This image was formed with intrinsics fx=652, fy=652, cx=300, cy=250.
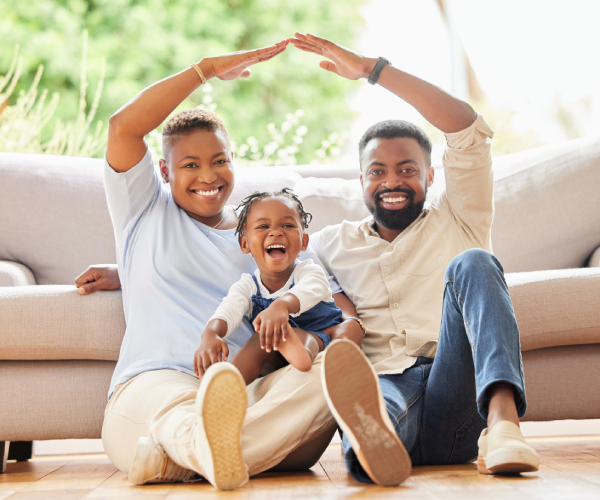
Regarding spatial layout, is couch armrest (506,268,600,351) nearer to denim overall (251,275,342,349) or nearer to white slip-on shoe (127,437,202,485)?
denim overall (251,275,342,349)

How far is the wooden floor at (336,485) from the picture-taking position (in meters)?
1.10

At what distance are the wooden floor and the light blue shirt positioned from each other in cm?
27

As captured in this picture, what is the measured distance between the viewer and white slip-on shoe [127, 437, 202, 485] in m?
1.28

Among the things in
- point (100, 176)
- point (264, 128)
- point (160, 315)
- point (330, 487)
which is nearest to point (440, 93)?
point (160, 315)

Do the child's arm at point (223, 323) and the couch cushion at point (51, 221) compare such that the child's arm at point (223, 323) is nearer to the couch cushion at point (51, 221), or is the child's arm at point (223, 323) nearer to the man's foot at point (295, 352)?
the man's foot at point (295, 352)

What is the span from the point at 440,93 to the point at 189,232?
744 mm

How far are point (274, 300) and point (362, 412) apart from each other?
0.43 m

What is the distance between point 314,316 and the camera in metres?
1.57

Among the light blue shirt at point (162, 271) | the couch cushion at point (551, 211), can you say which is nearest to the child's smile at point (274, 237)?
the light blue shirt at point (162, 271)

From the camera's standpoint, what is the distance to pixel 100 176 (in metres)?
2.34

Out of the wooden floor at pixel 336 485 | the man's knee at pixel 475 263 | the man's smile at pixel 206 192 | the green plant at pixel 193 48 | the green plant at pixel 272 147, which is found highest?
the green plant at pixel 193 48

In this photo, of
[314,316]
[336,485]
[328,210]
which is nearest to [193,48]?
[328,210]

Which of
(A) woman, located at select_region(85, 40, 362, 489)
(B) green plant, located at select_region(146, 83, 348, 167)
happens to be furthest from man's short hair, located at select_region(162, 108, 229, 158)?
(B) green plant, located at select_region(146, 83, 348, 167)

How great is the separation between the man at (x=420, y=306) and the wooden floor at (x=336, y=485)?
5 cm
